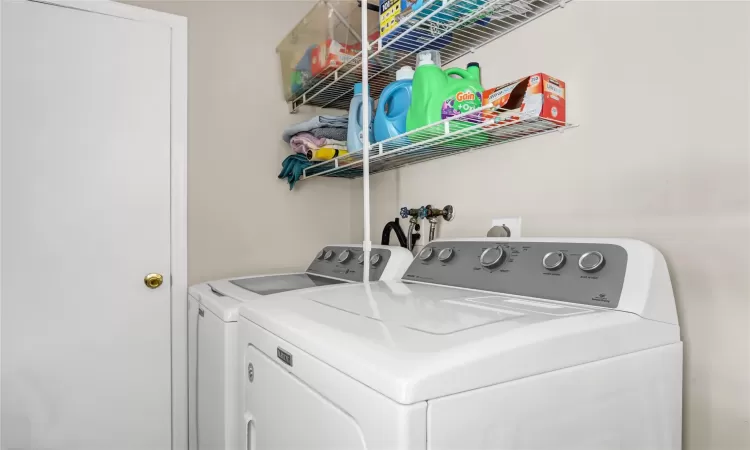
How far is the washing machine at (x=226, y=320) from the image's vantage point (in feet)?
4.66

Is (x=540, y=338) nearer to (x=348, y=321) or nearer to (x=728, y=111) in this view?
(x=348, y=321)

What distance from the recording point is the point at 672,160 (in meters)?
1.15

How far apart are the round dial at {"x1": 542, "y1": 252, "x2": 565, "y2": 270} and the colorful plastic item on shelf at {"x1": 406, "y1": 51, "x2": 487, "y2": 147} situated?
47 cm

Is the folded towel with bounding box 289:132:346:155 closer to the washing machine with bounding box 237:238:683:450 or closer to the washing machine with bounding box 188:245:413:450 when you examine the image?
the washing machine with bounding box 188:245:413:450

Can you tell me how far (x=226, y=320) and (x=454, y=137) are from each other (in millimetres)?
922

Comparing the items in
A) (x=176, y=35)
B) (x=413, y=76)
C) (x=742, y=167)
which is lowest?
(x=742, y=167)

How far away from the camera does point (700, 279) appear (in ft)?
3.58

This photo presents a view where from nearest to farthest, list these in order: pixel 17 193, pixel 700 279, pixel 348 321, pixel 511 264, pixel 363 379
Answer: pixel 363 379 < pixel 348 321 < pixel 700 279 < pixel 511 264 < pixel 17 193

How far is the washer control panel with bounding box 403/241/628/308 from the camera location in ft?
3.48

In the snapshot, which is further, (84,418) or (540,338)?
(84,418)

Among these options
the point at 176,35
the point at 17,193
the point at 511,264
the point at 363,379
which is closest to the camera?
the point at 363,379

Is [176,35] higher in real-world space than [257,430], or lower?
higher

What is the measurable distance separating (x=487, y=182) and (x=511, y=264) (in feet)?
1.71

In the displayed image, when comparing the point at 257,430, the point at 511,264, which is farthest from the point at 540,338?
the point at 257,430
